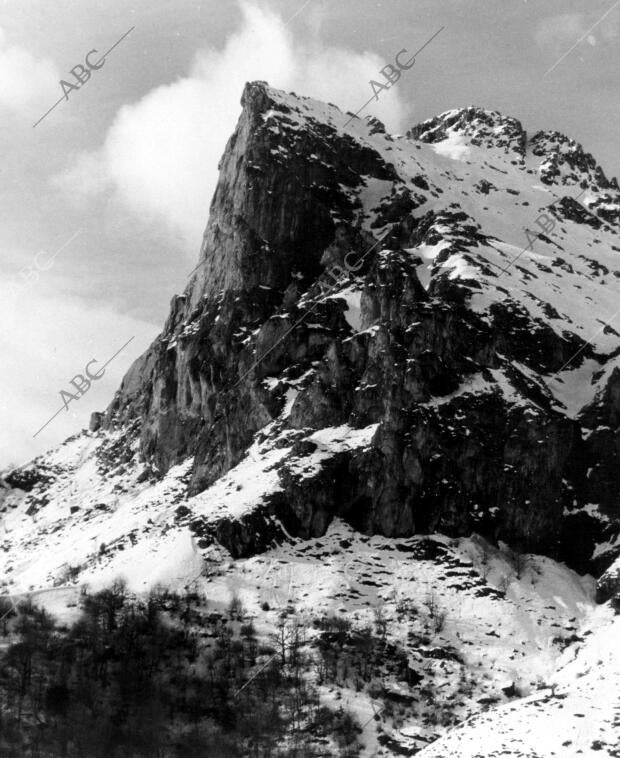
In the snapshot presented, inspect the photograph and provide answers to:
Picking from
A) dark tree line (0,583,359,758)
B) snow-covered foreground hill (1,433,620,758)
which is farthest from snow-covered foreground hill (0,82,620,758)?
dark tree line (0,583,359,758)

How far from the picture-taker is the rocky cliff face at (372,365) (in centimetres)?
12119

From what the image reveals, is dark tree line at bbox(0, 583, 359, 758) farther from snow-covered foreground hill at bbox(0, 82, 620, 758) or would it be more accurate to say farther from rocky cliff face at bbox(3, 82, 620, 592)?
rocky cliff face at bbox(3, 82, 620, 592)

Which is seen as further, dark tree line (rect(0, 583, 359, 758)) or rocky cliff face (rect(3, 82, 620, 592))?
rocky cliff face (rect(3, 82, 620, 592))

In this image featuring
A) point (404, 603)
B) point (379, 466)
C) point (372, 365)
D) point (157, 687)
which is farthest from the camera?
point (372, 365)

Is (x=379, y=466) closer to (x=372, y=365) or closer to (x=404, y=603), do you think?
(x=372, y=365)

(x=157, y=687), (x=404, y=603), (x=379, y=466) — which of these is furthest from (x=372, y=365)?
(x=157, y=687)

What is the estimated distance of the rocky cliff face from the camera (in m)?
121

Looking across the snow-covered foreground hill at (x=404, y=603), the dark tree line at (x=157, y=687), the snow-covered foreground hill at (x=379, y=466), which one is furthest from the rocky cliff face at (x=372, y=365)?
the dark tree line at (x=157, y=687)

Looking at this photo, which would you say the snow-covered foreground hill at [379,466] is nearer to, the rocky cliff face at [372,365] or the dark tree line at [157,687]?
the rocky cliff face at [372,365]

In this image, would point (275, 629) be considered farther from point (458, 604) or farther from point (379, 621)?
point (458, 604)

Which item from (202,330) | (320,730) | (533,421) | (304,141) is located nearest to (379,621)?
(320,730)

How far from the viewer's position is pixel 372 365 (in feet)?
427

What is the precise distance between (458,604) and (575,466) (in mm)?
31571

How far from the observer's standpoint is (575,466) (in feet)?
420
